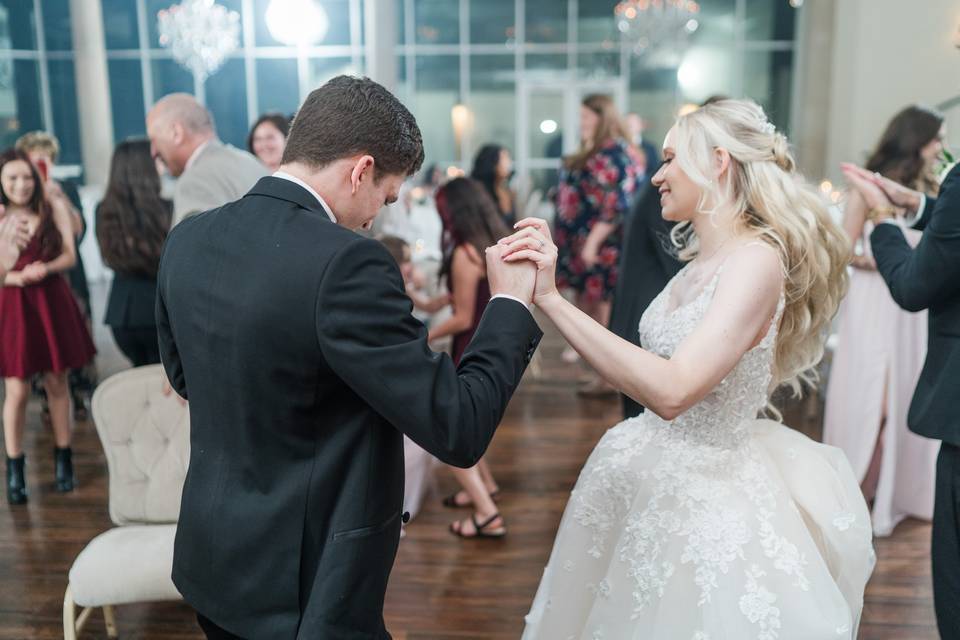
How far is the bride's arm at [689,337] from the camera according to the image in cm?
148

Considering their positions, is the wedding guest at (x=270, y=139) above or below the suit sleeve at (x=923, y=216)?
above

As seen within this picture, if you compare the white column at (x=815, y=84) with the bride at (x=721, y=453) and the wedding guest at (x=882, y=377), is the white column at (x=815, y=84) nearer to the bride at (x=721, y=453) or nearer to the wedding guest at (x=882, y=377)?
the wedding guest at (x=882, y=377)

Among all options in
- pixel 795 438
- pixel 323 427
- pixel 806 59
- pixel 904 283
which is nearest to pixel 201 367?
pixel 323 427

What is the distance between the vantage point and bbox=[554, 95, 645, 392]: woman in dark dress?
4.89 meters

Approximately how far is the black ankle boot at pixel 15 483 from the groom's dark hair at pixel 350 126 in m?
3.18

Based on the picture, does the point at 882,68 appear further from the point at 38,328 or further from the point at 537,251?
the point at 537,251

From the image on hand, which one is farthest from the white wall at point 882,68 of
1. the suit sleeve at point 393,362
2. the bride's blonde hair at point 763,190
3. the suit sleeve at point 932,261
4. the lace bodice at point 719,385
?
the suit sleeve at point 393,362

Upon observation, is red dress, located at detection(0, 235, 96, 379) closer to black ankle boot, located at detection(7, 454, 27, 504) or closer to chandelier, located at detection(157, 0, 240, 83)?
black ankle boot, located at detection(7, 454, 27, 504)

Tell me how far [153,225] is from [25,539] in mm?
1414

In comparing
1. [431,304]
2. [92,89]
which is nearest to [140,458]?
[431,304]

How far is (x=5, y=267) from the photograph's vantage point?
3.83 m

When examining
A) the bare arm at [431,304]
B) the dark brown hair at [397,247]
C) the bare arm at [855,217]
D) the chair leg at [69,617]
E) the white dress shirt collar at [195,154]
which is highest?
the white dress shirt collar at [195,154]

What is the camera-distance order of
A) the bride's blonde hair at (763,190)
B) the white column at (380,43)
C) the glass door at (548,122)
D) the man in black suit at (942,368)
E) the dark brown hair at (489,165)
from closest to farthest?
the bride's blonde hair at (763,190) → the man in black suit at (942,368) → the dark brown hair at (489,165) → the white column at (380,43) → the glass door at (548,122)

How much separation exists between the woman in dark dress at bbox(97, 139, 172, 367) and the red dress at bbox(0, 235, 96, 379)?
0.35m
